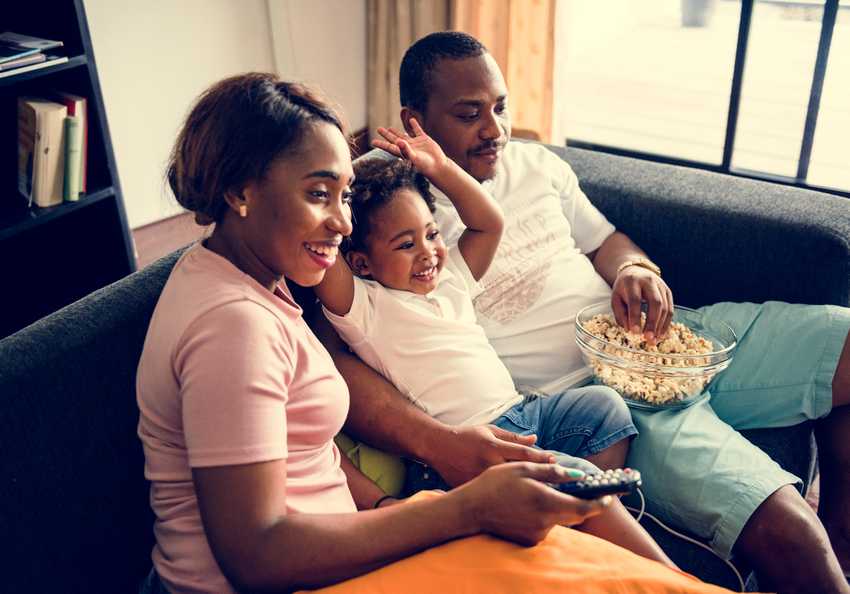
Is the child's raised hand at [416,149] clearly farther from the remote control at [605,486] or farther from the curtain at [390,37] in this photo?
the curtain at [390,37]

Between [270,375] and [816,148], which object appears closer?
[270,375]

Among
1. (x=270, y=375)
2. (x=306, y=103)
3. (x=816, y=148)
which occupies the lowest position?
(x=816, y=148)

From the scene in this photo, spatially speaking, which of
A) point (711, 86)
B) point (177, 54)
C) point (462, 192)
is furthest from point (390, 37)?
point (462, 192)

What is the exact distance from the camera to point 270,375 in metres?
0.91

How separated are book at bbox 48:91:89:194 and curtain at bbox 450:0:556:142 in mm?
1565

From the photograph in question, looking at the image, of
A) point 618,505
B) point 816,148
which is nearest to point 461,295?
point 618,505

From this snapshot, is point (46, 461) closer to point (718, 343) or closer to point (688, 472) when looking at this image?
point (688, 472)

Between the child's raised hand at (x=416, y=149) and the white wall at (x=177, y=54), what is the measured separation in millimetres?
1342

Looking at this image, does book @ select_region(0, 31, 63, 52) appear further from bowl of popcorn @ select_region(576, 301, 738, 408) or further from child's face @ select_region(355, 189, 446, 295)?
bowl of popcorn @ select_region(576, 301, 738, 408)

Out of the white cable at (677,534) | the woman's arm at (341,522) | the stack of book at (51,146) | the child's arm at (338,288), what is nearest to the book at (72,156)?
the stack of book at (51,146)

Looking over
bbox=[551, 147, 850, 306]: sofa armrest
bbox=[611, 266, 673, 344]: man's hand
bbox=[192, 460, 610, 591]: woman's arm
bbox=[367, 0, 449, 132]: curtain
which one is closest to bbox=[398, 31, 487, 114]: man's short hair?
bbox=[551, 147, 850, 306]: sofa armrest

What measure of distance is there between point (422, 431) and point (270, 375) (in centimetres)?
41

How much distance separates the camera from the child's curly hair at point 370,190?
137cm

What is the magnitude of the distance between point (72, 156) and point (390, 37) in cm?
169
